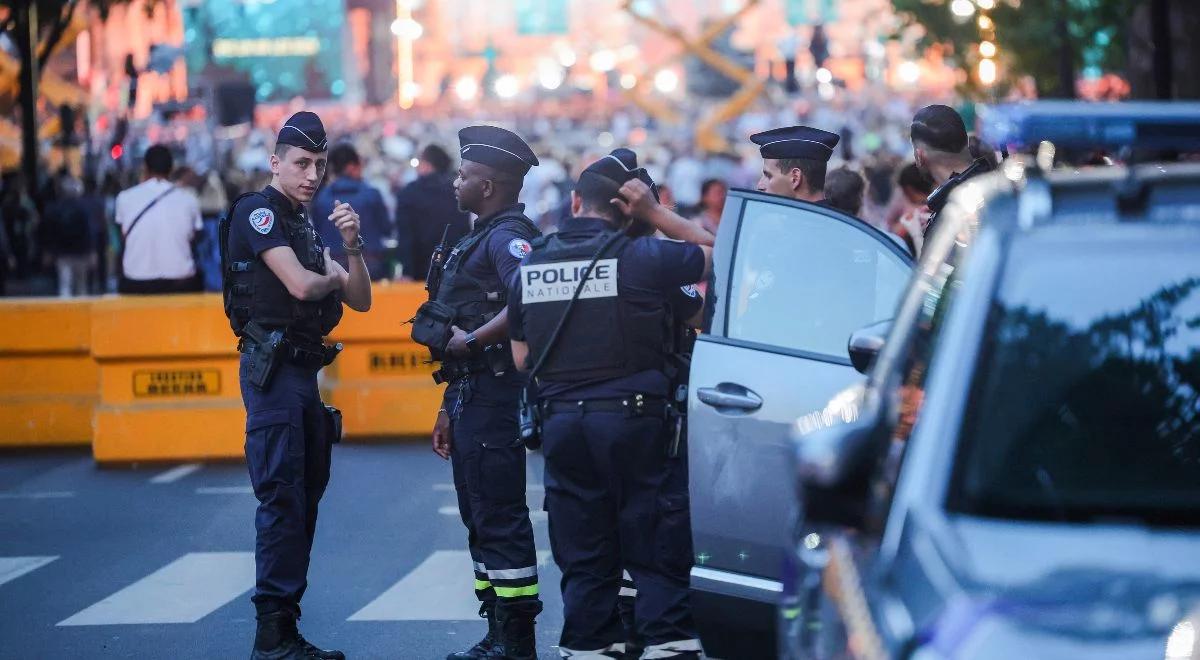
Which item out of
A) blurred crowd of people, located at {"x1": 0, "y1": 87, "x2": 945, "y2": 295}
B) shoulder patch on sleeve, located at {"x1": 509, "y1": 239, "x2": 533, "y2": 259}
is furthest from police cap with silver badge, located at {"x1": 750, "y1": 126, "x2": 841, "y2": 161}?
shoulder patch on sleeve, located at {"x1": 509, "y1": 239, "x2": 533, "y2": 259}

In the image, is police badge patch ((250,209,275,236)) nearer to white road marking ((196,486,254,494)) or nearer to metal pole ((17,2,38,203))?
white road marking ((196,486,254,494))

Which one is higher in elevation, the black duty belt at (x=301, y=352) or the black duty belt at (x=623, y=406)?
the black duty belt at (x=301, y=352)

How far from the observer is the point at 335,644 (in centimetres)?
780

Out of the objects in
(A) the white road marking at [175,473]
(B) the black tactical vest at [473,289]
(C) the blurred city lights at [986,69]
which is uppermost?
(C) the blurred city lights at [986,69]

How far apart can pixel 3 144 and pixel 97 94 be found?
3819 cm

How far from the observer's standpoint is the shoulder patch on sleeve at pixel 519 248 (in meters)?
6.93

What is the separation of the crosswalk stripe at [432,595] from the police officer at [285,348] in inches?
38.9

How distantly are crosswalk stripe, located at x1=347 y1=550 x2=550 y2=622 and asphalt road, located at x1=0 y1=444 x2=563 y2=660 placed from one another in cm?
1

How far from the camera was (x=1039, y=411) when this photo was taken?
3438 mm

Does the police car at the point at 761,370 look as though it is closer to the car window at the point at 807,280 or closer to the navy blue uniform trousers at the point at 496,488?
the car window at the point at 807,280

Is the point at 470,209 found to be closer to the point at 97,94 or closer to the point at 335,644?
the point at 335,644

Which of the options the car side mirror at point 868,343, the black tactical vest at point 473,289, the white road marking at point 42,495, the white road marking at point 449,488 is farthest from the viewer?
the white road marking at point 42,495

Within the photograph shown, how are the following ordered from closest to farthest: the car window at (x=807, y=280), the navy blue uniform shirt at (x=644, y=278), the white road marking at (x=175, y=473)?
the car window at (x=807, y=280) < the navy blue uniform shirt at (x=644, y=278) < the white road marking at (x=175, y=473)

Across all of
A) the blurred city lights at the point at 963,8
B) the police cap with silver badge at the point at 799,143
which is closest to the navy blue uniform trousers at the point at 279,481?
the police cap with silver badge at the point at 799,143
